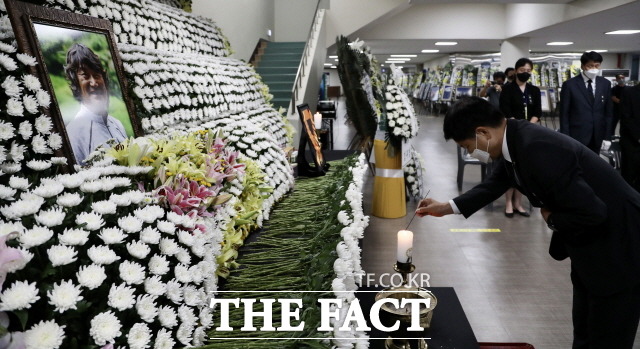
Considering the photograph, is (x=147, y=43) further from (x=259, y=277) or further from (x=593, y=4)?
(x=593, y=4)

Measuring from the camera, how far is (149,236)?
121 cm

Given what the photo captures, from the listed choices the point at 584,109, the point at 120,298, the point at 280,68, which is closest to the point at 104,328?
the point at 120,298

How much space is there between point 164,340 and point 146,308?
0.29 ft

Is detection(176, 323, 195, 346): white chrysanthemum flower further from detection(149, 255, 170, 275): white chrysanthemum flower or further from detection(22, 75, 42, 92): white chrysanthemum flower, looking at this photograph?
detection(22, 75, 42, 92): white chrysanthemum flower

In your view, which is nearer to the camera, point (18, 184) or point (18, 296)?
point (18, 296)

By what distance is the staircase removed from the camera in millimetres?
10062

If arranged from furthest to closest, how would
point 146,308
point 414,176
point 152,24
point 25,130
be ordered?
point 414,176 → point 152,24 → point 25,130 → point 146,308

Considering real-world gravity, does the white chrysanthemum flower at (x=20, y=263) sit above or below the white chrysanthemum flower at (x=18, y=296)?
above

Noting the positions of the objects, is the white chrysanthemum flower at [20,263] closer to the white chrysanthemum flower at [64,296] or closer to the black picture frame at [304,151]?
the white chrysanthemum flower at [64,296]

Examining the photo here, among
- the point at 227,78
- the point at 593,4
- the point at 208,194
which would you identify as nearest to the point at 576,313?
the point at 208,194

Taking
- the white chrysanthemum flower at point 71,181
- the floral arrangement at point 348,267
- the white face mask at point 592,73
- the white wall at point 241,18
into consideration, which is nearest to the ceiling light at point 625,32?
the white face mask at point 592,73

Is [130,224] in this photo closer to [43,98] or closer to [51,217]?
[51,217]

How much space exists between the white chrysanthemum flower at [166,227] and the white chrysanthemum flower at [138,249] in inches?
3.8

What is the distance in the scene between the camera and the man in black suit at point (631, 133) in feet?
18.1
